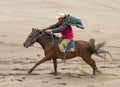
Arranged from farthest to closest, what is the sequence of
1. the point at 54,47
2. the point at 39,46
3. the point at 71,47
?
the point at 39,46, the point at 54,47, the point at 71,47

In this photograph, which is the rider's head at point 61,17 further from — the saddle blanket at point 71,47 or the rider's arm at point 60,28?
the saddle blanket at point 71,47

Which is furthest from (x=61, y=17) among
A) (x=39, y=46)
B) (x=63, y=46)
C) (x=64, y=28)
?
(x=39, y=46)

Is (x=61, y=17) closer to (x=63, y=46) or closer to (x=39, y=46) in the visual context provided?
(x=63, y=46)

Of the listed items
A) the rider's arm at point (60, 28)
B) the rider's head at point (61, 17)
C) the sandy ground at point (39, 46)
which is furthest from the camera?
the rider's head at point (61, 17)

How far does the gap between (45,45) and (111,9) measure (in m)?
14.7

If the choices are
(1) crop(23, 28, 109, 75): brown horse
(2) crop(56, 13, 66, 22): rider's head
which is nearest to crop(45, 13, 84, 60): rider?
(2) crop(56, 13, 66, 22): rider's head

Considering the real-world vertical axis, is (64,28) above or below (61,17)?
below

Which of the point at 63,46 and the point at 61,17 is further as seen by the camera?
the point at 63,46

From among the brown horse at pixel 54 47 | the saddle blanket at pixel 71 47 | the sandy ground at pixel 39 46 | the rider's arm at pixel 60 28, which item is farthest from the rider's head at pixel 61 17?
the sandy ground at pixel 39 46

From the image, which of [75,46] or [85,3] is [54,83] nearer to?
[75,46]

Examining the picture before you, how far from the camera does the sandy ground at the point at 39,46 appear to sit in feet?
43.7

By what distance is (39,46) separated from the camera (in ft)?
61.1

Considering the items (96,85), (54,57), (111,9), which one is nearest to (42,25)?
(111,9)

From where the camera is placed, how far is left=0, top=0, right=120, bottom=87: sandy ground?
13.3 m
